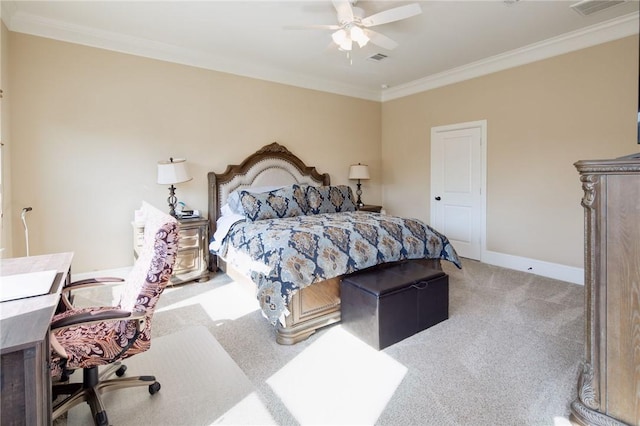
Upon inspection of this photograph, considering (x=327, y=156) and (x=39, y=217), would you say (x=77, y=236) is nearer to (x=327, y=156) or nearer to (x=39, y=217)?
(x=39, y=217)

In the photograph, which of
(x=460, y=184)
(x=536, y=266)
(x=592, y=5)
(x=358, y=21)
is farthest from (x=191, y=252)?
A: (x=592, y=5)

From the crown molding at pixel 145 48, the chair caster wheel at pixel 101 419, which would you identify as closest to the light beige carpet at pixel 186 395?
the chair caster wheel at pixel 101 419

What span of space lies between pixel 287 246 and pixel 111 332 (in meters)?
1.30

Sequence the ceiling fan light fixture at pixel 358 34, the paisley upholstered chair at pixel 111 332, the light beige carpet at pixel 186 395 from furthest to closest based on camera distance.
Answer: the ceiling fan light fixture at pixel 358 34
the light beige carpet at pixel 186 395
the paisley upholstered chair at pixel 111 332

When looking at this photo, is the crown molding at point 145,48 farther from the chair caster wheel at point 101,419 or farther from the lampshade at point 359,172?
the chair caster wheel at point 101,419

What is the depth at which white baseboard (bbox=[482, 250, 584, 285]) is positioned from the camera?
12.7 feet

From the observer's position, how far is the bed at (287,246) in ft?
8.25

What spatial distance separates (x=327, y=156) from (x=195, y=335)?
3.71 meters

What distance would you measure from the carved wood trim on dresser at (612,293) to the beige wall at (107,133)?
4.04 meters

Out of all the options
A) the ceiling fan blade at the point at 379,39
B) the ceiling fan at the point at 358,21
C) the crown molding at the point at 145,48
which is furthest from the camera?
the crown molding at the point at 145,48

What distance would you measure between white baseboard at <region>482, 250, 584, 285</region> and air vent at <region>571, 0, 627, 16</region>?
8.95 ft

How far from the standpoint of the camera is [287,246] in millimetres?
2615

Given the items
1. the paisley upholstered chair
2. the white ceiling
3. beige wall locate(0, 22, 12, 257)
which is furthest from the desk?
the white ceiling

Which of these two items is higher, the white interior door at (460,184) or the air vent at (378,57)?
the air vent at (378,57)
